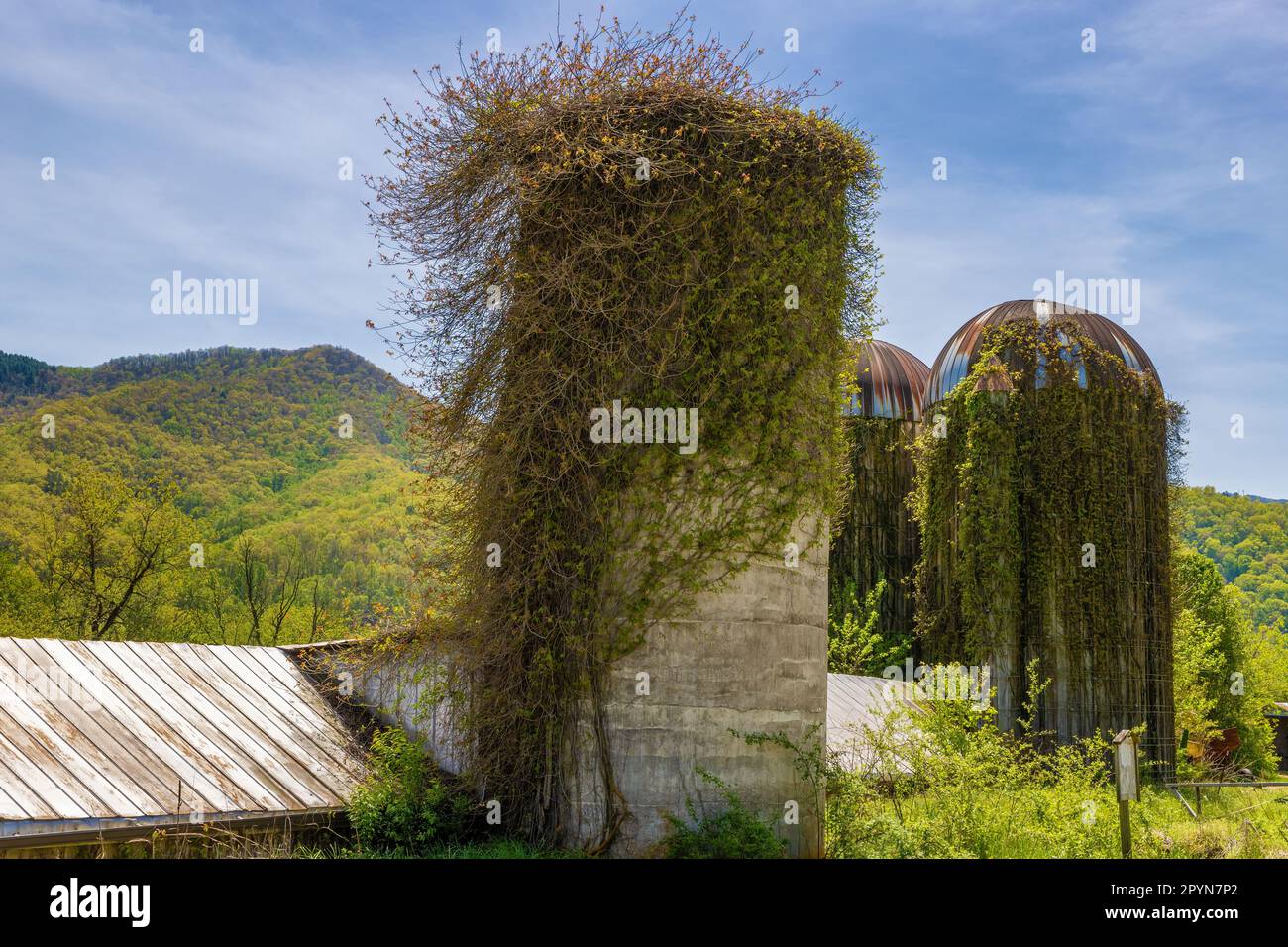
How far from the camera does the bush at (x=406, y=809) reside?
10.8 meters

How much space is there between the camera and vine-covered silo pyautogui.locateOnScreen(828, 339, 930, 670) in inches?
1154

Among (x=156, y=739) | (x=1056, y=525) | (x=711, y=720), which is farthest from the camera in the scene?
(x=1056, y=525)

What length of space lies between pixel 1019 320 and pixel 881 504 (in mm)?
6350

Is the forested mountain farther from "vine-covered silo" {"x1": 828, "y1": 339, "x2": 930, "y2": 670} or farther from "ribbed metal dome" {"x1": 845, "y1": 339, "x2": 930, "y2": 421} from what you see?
"vine-covered silo" {"x1": 828, "y1": 339, "x2": 930, "y2": 670}

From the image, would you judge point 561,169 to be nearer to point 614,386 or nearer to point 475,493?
point 614,386

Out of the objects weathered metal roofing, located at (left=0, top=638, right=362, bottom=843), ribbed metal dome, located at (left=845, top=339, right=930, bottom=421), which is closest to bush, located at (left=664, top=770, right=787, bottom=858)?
weathered metal roofing, located at (left=0, top=638, right=362, bottom=843)

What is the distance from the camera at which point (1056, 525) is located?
25109 mm

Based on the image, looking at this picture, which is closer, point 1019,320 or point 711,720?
point 711,720

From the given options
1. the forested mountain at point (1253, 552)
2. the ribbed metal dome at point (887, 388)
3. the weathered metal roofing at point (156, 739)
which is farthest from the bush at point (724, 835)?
the forested mountain at point (1253, 552)

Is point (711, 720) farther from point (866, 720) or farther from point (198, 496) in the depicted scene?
point (198, 496)

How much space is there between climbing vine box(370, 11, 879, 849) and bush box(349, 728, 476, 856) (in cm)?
41

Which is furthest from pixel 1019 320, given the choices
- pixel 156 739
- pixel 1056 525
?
pixel 156 739

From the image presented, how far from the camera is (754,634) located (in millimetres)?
11102
